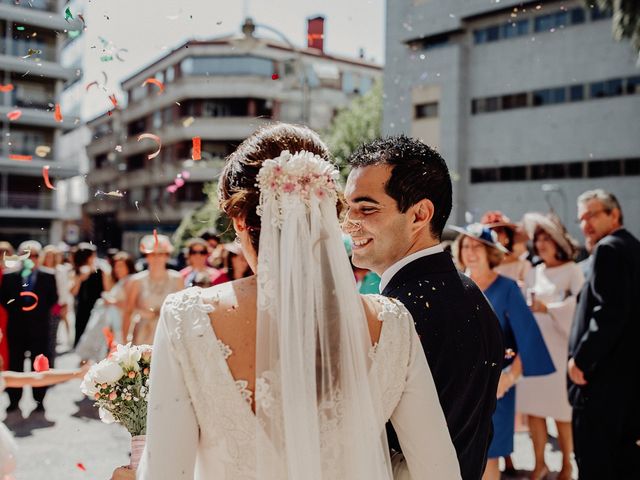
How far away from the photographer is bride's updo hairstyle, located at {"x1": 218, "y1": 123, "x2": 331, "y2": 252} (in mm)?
1600

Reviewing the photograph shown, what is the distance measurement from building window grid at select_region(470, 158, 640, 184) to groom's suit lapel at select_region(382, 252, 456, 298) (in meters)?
25.4

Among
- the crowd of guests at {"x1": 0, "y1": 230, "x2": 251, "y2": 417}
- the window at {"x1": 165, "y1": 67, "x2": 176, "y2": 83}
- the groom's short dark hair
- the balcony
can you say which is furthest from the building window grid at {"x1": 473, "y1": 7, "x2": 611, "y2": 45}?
the groom's short dark hair

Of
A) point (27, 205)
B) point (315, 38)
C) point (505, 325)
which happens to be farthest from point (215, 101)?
point (505, 325)

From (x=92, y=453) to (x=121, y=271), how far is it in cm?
366

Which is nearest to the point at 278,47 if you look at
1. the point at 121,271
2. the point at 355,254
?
the point at 121,271

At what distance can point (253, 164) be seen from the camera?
5.25 feet

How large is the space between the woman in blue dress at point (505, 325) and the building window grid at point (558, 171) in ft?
76.3

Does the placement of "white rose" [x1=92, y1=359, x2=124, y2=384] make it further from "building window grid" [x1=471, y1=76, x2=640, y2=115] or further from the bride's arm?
"building window grid" [x1=471, y1=76, x2=640, y2=115]

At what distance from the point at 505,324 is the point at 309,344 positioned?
9.00 ft

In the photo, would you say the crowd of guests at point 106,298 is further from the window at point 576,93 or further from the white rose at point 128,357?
the window at point 576,93

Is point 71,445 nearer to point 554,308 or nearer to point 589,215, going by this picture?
point 554,308

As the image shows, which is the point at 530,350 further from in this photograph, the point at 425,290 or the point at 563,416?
the point at 425,290

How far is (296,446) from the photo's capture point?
1498 millimetres

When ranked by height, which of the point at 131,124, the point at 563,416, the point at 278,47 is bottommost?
the point at 563,416
